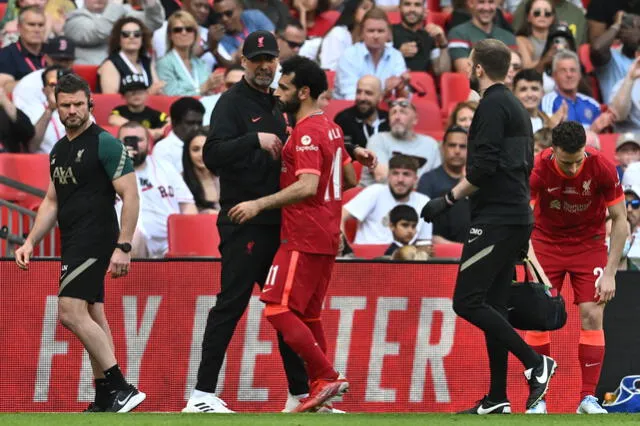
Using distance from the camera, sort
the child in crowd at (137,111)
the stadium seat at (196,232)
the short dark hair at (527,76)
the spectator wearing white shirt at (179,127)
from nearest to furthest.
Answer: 1. the stadium seat at (196,232)
2. the spectator wearing white shirt at (179,127)
3. the child in crowd at (137,111)
4. the short dark hair at (527,76)

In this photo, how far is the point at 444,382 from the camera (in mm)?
10141

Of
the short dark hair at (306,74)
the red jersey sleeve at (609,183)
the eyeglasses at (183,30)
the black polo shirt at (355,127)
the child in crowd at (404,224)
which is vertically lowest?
the child in crowd at (404,224)

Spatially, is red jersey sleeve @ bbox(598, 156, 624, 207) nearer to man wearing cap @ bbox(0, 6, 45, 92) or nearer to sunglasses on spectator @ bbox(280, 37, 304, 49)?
man wearing cap @ bbox(0, 6, 45, 92)

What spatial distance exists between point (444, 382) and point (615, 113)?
19.9 ft

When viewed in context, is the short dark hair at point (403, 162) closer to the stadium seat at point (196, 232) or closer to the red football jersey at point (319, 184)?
the stadium seat at point (196, 232)

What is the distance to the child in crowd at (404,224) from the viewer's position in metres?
11.9

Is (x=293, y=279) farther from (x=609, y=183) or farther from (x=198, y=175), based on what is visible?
(x=198, y=175)

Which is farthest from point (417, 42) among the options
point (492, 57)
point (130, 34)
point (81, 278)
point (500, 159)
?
point (81, 278)

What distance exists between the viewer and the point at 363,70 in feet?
49.9

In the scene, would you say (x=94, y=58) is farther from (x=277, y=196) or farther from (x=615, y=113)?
(x=277, y=196)

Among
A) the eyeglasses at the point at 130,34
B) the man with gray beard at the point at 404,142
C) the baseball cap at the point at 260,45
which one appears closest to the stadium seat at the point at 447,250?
the man with gray beard at the point at 404,142

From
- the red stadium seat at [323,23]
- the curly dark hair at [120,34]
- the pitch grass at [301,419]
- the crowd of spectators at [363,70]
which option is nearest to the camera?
the pitch grass at [301,419]

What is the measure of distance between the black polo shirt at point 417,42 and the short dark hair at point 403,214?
4.26m

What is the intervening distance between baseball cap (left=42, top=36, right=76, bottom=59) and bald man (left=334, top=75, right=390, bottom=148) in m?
2.63
